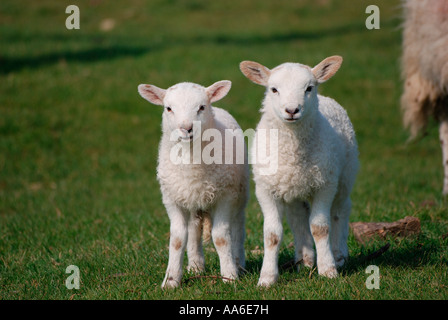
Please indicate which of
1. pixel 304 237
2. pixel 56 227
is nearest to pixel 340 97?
pixel 56 227

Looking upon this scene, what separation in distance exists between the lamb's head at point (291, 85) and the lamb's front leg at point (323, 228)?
0.66 meters

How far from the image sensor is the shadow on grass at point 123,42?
15442mm

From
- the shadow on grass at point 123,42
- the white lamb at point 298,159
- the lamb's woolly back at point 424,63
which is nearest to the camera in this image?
the white lamb at point 298,159

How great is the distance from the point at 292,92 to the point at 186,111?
81 centimetres

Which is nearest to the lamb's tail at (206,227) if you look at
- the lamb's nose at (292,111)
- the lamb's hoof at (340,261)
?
the lamb's hoof at (340,261)

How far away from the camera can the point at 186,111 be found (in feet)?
15.8

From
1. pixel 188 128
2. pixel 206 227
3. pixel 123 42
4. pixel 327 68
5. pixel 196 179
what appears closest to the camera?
pixel 188 128

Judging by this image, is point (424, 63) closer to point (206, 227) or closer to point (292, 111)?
point (206, 227)

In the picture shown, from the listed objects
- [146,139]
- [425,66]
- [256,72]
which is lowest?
[146,139]

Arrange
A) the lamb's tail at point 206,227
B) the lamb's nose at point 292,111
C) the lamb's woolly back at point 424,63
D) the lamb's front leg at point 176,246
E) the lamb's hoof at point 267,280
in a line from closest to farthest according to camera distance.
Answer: the lamb's nose at point 292,111
the lamb's hoof at point 267,280
the lamb's front leg at point 176,246
the lamb's tail at point 206,227
the lamb's woolly back at point 424,63

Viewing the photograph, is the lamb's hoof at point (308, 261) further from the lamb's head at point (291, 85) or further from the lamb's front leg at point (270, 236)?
the lamb's head at point (291, 85)

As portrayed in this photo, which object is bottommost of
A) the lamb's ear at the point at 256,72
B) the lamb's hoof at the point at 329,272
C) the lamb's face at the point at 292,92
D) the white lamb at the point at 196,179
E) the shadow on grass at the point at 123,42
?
the lamb's hoof at the point at 329,272

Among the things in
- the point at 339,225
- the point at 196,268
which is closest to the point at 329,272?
the point at 339,225
